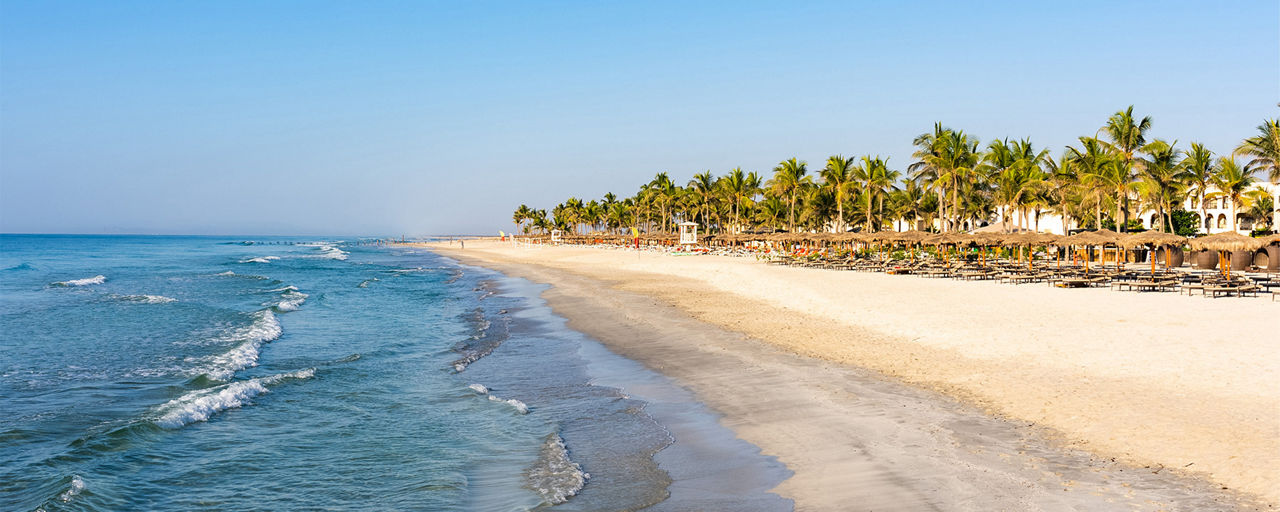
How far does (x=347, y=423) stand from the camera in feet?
31.6

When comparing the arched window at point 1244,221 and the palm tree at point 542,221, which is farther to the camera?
the palm tree at point 542,221

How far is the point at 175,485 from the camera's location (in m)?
7.34

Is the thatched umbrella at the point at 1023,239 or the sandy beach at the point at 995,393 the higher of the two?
the thatched umbrella at the point at 1023,239

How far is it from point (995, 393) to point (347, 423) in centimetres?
823

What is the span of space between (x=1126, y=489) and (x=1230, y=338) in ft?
25.0

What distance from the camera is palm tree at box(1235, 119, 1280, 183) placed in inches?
1362

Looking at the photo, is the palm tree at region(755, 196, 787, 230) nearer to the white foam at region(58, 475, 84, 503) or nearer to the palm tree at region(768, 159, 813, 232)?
the palm tree at region(768, 159, 813, 232)

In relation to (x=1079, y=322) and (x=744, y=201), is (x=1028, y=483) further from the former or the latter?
(x=744, y=201)

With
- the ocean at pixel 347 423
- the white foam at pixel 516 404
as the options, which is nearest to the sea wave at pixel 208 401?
the ocean at pixel 347 423

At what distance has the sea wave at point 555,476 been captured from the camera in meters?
6.72

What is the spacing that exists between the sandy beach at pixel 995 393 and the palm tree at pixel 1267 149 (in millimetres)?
23723

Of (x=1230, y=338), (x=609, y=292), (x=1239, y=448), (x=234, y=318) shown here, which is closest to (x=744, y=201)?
(x=609, y=292)

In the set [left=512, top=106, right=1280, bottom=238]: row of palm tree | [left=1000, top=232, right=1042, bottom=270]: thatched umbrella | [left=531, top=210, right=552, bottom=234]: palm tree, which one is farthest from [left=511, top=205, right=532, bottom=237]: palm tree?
[left=1000, top=232, right=1042, bottom=270]: thatched umbrella

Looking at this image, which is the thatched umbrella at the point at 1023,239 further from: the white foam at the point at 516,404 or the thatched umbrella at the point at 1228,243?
the white foam at the point at 516,404
